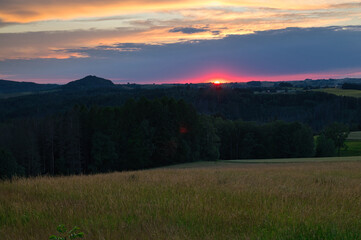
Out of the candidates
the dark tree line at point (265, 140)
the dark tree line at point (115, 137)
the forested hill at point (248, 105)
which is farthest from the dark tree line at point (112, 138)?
the forested hill at point (248, 105)

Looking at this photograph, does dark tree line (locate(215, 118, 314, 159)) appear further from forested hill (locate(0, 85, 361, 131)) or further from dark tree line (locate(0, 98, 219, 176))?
forested hill (locate(0, 85, 361, 131))

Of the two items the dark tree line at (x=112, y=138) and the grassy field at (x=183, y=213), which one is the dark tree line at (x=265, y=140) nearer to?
the dark tree line at (x=112, y=138)

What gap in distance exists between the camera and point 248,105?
597ft

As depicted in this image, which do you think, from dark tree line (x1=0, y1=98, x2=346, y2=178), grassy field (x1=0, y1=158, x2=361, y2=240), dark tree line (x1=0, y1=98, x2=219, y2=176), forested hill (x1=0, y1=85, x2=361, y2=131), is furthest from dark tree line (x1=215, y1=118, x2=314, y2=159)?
grassy field (x1=0, y1=158, x2=361, y2=240)

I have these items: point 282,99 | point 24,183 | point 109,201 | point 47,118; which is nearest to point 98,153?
point 47,118

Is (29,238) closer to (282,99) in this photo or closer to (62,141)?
(62,141)

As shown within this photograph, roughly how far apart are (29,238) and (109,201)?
7.56ft

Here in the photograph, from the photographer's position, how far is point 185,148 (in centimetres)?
6081

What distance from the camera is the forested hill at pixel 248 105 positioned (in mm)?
160000

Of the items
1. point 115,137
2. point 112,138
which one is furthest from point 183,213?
point 112,138

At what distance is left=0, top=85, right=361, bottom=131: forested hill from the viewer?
525 ft

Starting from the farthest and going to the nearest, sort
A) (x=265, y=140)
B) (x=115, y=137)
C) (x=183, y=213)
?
(x=265, y=140)
(x=115, y=137)
(x=183, y=213)

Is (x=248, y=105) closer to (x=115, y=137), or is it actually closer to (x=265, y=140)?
(x=265, y=140)

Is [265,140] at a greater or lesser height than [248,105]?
lesser
